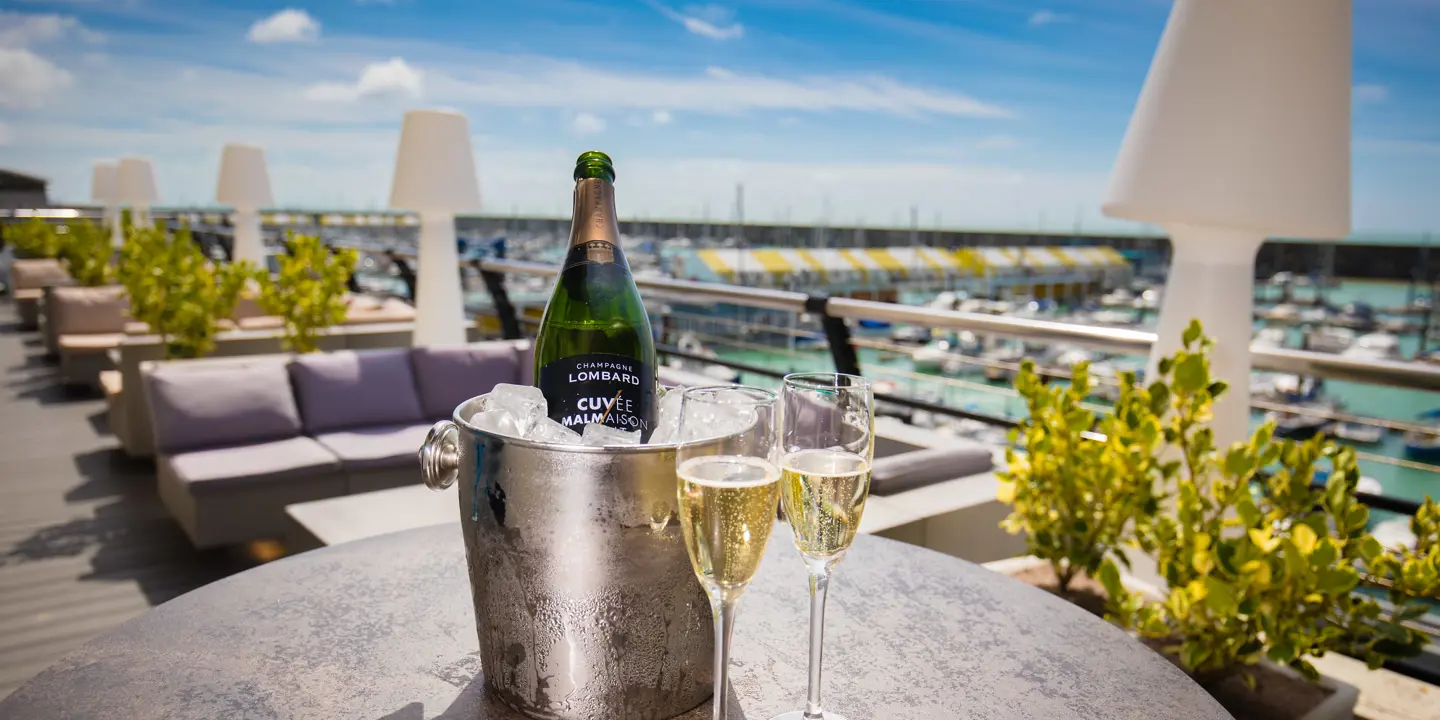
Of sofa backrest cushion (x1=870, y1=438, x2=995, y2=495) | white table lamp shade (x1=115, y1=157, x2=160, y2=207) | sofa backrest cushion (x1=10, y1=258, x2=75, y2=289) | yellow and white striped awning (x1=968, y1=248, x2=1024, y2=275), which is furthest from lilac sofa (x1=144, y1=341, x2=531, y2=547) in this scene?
yellow and white striped awning (x1=968, y1=248, x2=1024, y2=275)

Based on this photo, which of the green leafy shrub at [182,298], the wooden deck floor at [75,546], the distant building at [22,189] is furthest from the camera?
the distant building at [22,189]

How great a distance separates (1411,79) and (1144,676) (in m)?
53.8

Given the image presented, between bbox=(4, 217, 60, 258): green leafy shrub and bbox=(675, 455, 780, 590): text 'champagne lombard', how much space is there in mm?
12340

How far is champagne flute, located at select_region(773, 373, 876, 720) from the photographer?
545 millimetres

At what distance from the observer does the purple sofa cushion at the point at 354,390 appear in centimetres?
376

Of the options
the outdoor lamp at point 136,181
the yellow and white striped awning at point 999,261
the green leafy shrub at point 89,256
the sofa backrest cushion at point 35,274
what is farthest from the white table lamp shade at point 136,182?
the yellow and white striped awning at point 999,261

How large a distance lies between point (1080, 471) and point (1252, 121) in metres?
0.75

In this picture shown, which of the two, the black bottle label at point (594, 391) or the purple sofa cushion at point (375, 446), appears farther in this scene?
the purple sofa cushion at point (375, 446)

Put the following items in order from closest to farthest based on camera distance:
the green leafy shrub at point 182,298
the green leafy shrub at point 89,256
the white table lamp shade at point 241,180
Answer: the green leafy shrub at point 182,298, the white table lamp shade at point 241,180, the green leafy shrub at point 89,256

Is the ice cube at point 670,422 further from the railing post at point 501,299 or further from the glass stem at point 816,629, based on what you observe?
the railing post at point 501,299

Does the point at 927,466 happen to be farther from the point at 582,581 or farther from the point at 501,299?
the point at 501,299

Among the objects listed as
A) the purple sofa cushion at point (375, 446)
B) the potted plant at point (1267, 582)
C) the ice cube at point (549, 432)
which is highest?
the ice cube at point (549, 432)

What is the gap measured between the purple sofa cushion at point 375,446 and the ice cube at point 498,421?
2.80 meters

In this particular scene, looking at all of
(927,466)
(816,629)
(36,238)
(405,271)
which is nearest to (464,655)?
(816,629)
